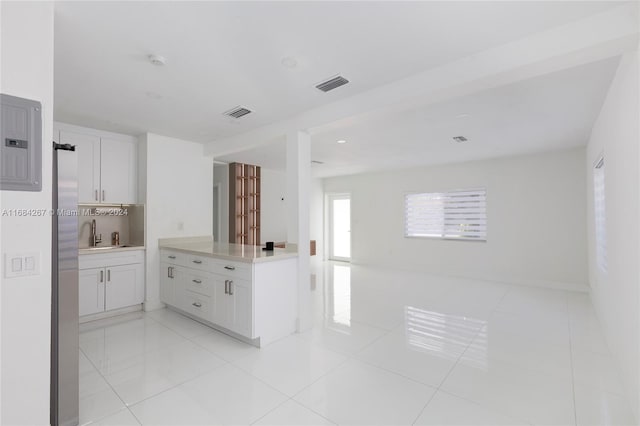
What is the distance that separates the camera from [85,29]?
1881mm

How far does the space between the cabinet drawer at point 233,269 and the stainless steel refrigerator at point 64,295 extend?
137 centimetres

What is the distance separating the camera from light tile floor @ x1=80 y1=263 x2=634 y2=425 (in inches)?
76.8

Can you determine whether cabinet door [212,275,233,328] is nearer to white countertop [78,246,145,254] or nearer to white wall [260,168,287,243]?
white countertop [78,246,145,254]

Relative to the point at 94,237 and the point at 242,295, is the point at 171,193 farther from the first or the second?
the point at 242,295

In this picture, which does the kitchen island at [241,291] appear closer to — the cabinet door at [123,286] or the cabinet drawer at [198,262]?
the cabinet drawer at [198,262]

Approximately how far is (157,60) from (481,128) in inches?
149

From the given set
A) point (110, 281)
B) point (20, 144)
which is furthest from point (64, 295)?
point (110, 281)

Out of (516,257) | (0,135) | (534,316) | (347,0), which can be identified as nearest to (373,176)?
(516,257)

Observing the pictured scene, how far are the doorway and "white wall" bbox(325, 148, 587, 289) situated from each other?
1.22 meters

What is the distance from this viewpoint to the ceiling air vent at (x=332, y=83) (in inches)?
101

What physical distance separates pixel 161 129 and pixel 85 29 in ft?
7.19

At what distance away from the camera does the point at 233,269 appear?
3115 millimetres

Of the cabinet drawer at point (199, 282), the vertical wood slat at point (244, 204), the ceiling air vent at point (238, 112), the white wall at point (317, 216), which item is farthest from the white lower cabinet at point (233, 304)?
the white wall at point (317, 216)

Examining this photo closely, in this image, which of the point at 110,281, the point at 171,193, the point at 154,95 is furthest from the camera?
the point at 171,193
